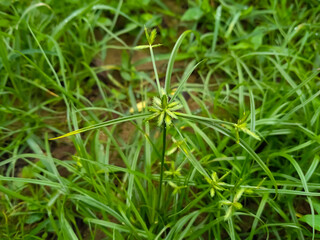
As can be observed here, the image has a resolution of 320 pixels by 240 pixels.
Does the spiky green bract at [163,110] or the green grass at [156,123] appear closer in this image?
the spiky green bract at [163,110]

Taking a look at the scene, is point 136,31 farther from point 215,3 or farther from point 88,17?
point 215,3

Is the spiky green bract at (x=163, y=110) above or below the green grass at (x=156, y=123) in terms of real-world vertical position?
above

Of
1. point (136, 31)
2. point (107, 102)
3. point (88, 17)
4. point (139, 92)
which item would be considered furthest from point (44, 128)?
point (136, 31)

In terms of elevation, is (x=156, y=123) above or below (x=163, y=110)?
below

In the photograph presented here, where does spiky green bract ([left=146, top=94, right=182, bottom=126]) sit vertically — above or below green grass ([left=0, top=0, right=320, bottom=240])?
above

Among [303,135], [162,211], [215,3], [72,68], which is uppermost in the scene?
[215,3]

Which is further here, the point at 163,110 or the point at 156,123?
the point at 156,123

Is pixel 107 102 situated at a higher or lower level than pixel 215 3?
lower

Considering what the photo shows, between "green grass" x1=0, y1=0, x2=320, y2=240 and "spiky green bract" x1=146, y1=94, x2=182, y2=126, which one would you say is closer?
"spiky green bract" x1=146, y1=94, x2=182, y2=126
